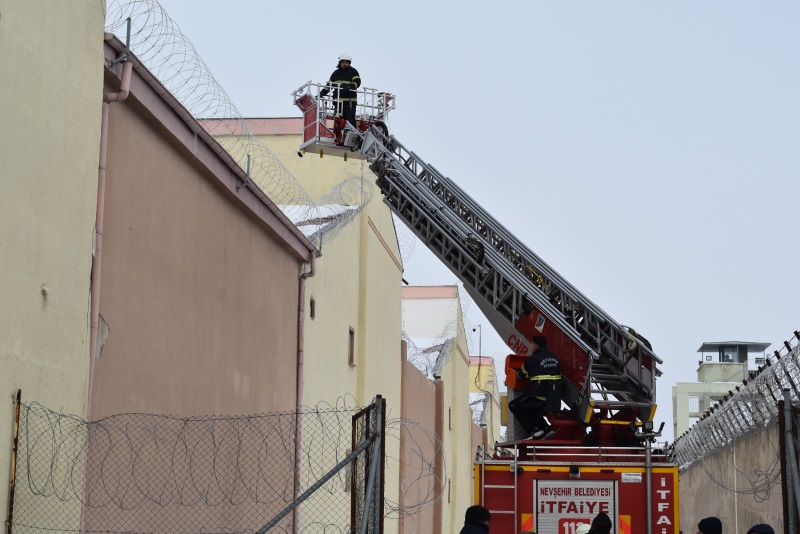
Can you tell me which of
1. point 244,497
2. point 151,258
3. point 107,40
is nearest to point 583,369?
point 244,497

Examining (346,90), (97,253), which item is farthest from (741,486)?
(97,253)

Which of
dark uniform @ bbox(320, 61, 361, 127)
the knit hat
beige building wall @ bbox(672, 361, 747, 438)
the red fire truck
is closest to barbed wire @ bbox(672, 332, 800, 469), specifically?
the red fire truck

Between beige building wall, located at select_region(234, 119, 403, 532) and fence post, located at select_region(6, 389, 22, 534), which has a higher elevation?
beige building wall, located at select_region(234, 119, 403, 532)

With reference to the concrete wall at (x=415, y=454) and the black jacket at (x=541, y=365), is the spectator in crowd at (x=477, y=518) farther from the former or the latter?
the concrete wall at (x=415, y=454)

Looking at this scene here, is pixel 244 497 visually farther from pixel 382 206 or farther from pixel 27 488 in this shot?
pixel 382 206

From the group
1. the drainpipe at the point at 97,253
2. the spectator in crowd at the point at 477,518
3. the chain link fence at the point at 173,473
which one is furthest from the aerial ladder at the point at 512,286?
the drainpipe at the point at 97,253

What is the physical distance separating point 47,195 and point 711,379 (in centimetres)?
6201

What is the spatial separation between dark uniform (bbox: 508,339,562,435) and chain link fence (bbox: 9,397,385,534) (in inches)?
98.5

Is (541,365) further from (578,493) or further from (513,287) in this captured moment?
(578,493)

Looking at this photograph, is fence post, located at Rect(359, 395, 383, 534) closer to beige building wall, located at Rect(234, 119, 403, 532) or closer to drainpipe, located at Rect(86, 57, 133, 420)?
drainpipe, located at Rect(86, 57, 133, 420)

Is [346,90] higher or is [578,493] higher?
[346,90]

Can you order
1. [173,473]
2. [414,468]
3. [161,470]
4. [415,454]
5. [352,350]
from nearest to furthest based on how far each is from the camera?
[161,470], [173,473], [352,350], [415,454], [414,468]

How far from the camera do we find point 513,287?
15.0m

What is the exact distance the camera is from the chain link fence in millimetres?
8805
